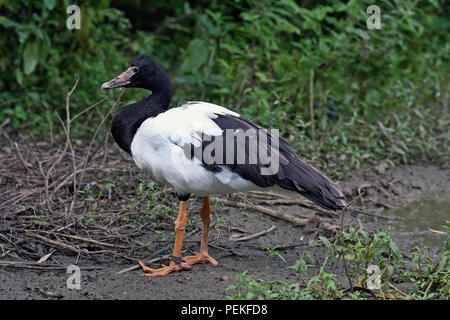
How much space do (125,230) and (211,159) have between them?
1.14 m

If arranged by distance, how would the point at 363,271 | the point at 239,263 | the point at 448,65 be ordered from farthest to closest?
the point at 448,65
the point at 239,263
the point at 363,271

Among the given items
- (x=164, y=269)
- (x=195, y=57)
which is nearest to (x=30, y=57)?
(x=195, y=57)

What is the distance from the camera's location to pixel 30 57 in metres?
6.89

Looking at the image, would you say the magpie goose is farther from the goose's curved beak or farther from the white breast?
the goose's curved beak

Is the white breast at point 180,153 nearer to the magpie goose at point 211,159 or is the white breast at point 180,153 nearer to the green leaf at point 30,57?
the magpie goose at point 211,159

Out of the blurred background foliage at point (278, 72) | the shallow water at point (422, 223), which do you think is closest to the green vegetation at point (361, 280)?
the shallow water at point (422, 223)

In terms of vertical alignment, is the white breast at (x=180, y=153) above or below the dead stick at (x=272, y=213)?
above

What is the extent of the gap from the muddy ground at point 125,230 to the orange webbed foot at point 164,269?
0.05 meters

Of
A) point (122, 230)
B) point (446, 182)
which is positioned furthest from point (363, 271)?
point (446, 182)

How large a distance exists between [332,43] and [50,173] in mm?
3305

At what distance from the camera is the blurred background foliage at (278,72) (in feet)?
22.6

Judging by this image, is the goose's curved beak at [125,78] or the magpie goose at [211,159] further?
the goose's curved beak at [125,78]

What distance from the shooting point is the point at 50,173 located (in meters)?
5.63

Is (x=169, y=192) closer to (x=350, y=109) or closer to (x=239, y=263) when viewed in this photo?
(x=239, y=263)
